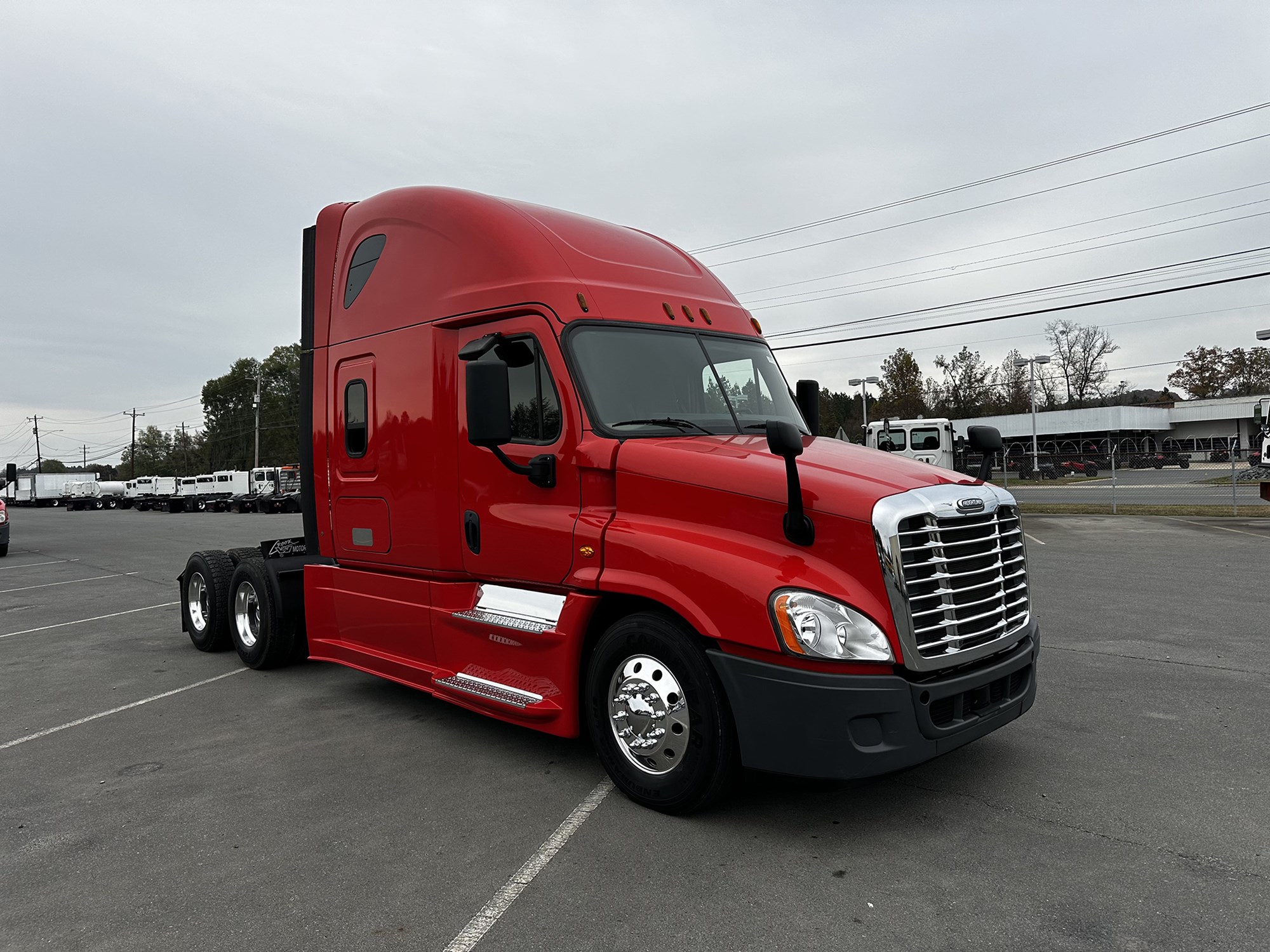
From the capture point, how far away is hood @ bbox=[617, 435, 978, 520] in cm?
368

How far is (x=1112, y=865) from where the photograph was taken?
11.0ft

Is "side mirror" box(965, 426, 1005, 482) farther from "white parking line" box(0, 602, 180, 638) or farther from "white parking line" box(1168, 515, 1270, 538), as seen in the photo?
"white parking line" box(1168, 515, 1270, 538)

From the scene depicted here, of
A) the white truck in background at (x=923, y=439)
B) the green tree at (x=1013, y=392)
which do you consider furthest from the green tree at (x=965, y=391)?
the white truck in background at (x=923, y=439)

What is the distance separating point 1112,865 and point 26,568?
19634 millimetres

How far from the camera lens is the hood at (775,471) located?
12.1 ft

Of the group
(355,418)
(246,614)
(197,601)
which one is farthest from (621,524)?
(197,601)

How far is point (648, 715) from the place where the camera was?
4004mm

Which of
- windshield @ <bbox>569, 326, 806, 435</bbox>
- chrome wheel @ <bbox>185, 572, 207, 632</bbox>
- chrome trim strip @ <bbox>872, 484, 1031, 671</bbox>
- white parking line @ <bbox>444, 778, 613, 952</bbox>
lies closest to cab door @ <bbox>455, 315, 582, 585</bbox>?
windshield @ <bbox>569, 326, 806, 435</bbox>

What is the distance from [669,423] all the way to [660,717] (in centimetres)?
151

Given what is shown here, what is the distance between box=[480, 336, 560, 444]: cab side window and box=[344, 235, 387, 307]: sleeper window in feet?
5.56

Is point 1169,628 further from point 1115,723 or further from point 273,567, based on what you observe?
point 273,567

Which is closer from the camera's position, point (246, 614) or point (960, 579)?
point (960, 579)

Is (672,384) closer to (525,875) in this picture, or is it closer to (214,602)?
(525,875)

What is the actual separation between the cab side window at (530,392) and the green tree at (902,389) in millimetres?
71936
